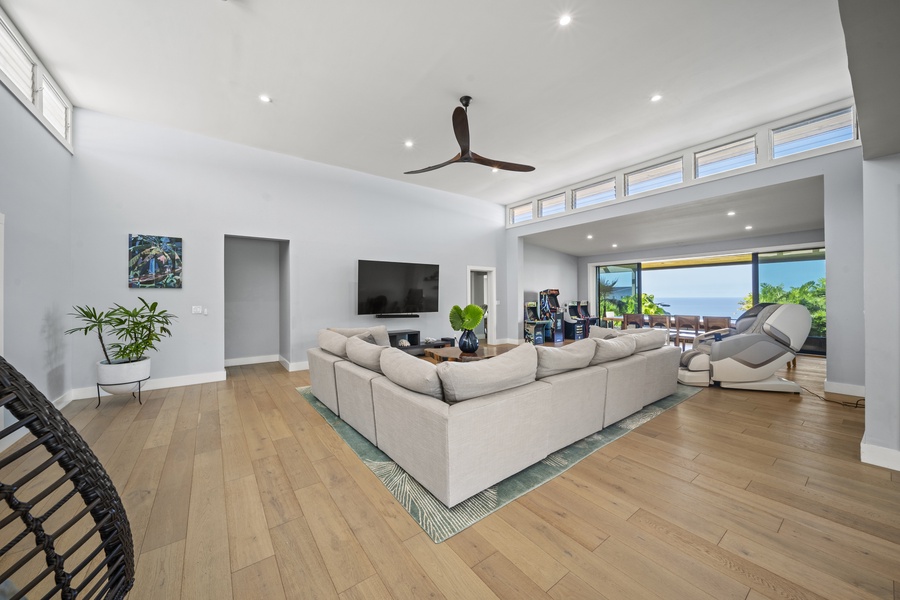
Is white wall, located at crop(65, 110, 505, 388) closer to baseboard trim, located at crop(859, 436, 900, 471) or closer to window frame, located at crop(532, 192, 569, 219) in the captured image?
window frame, located at crop(532, 192, 569, 219)

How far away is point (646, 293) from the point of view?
31.6 ft

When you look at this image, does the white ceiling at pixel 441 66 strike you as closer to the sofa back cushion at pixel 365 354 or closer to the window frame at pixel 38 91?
the window frame at pixel 38 91

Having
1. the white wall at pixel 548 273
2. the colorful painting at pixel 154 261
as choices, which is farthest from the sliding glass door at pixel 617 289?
the colorful painting at pixel 154 261

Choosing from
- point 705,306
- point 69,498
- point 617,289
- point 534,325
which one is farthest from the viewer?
point 617,289

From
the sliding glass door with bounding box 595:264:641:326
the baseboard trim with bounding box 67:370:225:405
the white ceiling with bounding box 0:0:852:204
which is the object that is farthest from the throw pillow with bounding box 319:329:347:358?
the sliding glass door with bounding box 595:264:641:326

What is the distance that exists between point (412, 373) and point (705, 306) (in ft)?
29.9

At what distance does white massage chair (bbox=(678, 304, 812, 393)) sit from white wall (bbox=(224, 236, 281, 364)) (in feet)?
21.1

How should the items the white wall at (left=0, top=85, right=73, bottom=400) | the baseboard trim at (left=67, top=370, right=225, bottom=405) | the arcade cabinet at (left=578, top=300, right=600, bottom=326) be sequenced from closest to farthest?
the white wall at (left=0, top=85, right=73, bottom=400), the baseboard trim at (left=67, top=370, right=225, bottom=405), the arcade cabinet at (left=578, top=300, right=600, bottom=326)

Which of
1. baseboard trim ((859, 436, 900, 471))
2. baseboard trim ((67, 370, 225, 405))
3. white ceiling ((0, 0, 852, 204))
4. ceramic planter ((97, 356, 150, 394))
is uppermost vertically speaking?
white ceiling ((0, 0, 852, 204))

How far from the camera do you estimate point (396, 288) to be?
6387mm

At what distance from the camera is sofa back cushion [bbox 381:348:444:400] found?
224 cm

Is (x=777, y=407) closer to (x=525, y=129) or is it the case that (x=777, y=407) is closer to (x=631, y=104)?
(x=631, y=104)

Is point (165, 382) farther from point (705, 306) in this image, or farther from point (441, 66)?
point (705, 306)

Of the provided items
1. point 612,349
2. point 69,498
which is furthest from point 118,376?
point 612,349
